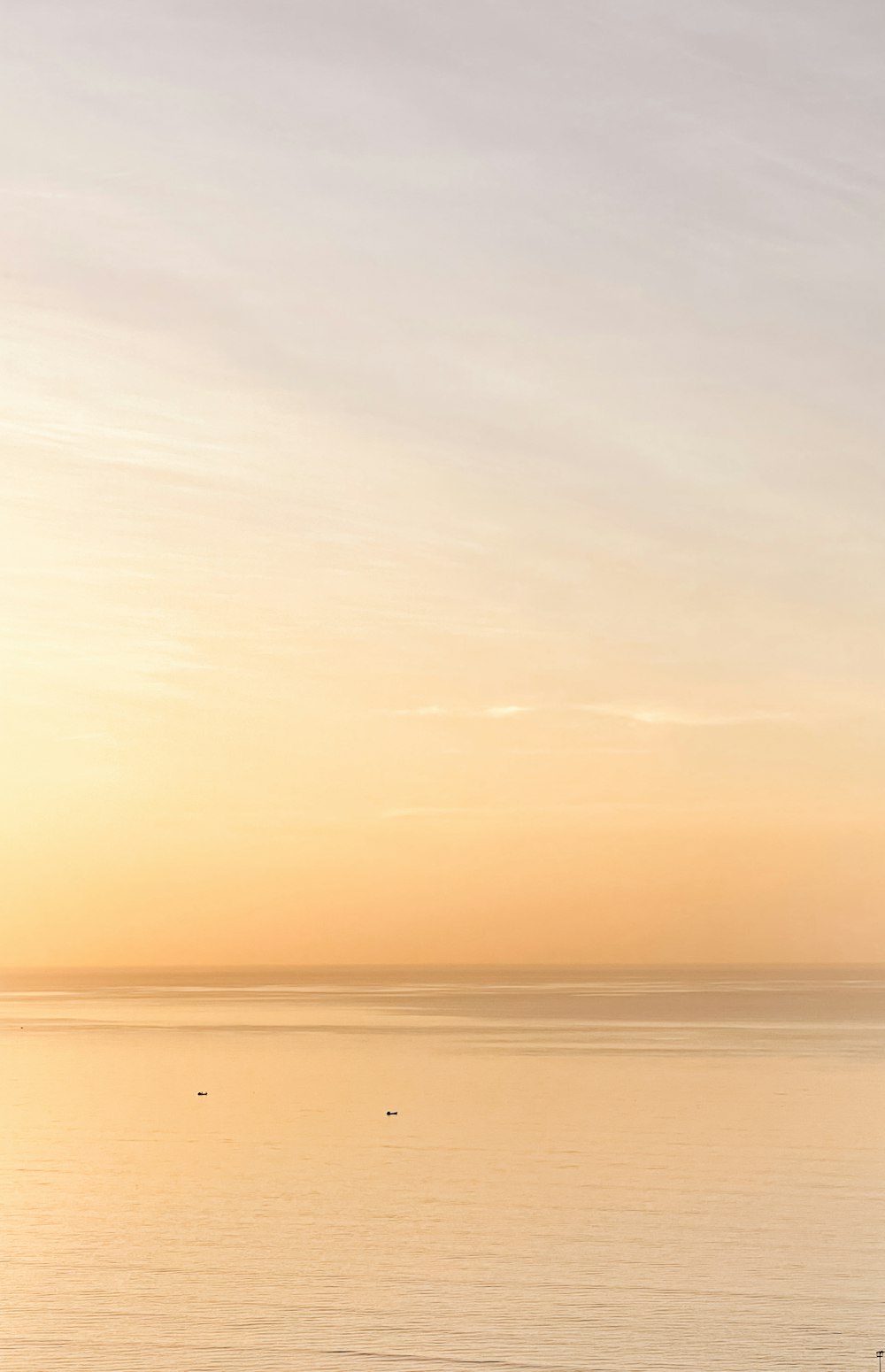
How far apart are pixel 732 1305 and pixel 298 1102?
5766 centimetres

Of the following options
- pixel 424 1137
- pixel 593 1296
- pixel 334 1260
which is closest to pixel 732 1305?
pixel 593 1296

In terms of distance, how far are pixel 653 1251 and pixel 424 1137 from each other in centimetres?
3151

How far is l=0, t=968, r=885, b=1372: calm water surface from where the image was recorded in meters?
46.2

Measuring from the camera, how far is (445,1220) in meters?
62.0

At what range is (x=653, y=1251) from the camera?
184 ft

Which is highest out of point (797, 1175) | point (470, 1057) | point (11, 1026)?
point (11, 1026)

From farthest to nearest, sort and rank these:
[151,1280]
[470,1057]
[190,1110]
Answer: [470,1057] < [190,1110] < [151,1280]

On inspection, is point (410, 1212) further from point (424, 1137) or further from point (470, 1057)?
point (470, 1057)

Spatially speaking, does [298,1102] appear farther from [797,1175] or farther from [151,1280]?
[151,1280]

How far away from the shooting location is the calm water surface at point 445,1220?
46250 millimetres

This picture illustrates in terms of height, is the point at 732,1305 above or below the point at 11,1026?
below

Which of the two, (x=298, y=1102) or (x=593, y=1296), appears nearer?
(x=593, y=1296)

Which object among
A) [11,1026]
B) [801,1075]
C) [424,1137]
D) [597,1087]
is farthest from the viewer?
[11,1026]

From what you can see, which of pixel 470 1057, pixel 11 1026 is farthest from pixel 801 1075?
pixel 11 1026
